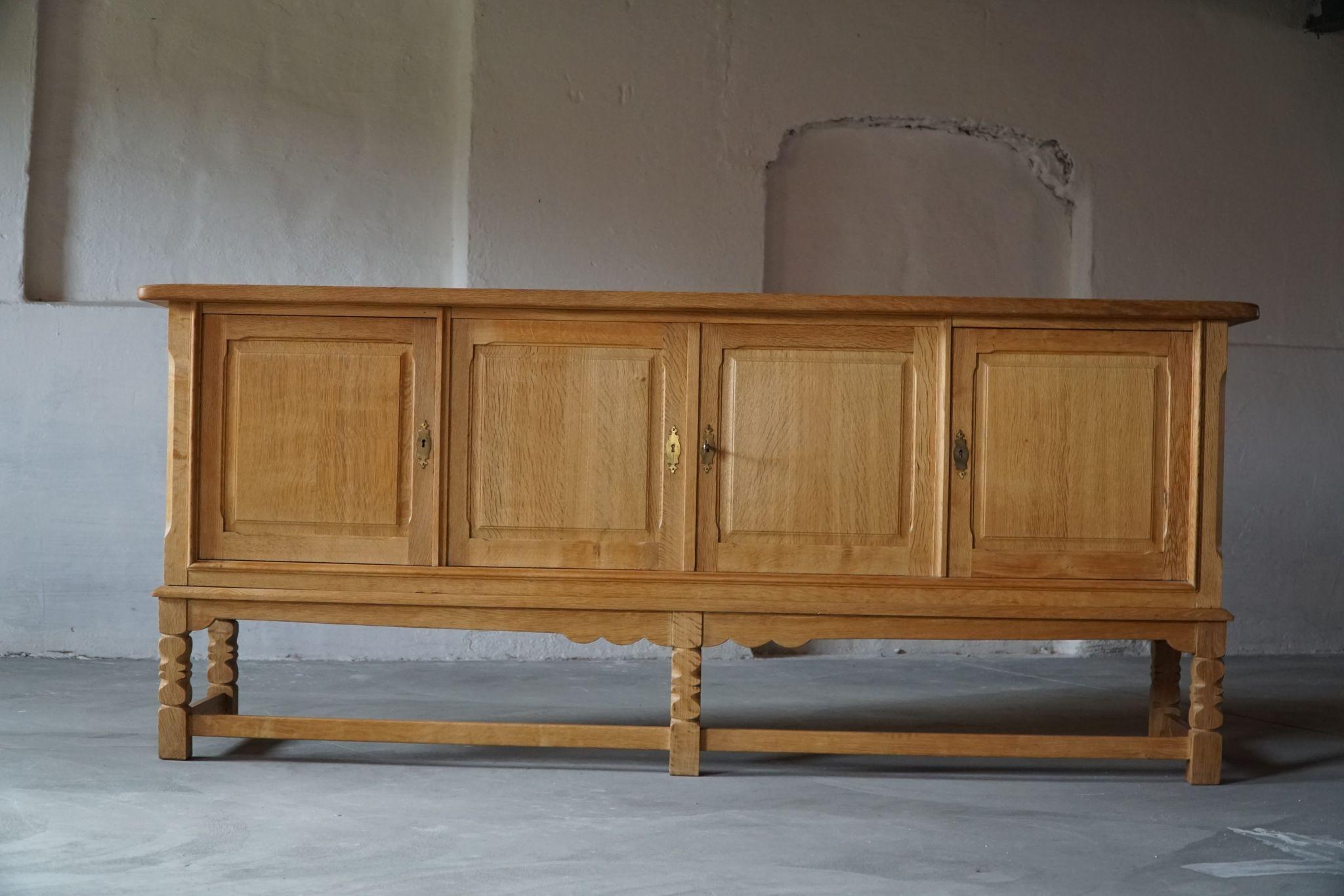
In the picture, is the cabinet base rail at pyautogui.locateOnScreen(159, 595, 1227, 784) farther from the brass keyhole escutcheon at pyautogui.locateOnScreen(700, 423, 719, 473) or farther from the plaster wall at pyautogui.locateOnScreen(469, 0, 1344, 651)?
the plaster wall at pyautogui.locateOnScreen(469, 0, 1344, 651)

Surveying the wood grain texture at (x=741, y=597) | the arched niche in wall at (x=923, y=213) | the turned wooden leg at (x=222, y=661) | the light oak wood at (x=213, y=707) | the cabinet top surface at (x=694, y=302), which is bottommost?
the light oak wood at (x=213, y=707)

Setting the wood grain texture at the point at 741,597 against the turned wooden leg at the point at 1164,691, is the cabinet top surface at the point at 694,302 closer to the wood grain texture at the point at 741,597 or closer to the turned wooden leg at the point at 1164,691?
the wood grain texture at the point at 741,597

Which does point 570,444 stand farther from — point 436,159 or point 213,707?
point 436,159

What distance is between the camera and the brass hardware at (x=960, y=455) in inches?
137

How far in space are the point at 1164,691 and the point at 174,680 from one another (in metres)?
3.04

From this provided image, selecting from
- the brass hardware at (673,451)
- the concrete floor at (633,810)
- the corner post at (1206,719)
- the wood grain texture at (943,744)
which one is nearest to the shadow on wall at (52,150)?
the concrete floor at (633,810)

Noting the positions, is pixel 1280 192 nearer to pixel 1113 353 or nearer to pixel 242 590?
pixel 1113 353

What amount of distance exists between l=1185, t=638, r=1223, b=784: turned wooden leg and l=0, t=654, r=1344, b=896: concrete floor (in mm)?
74

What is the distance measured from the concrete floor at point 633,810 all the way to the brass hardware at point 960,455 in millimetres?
893

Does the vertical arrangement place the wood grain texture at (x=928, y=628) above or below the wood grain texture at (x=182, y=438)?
below

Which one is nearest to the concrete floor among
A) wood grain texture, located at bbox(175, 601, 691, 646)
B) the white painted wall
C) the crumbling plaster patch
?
wood grain texture, located at bbox(175, 601, 691, 646)

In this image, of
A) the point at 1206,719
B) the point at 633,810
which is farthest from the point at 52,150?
the point at 1206,719

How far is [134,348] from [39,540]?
0.96 meters

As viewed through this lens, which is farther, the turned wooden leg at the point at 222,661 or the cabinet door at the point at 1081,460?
the turned wooden leg at the point at 222,661
